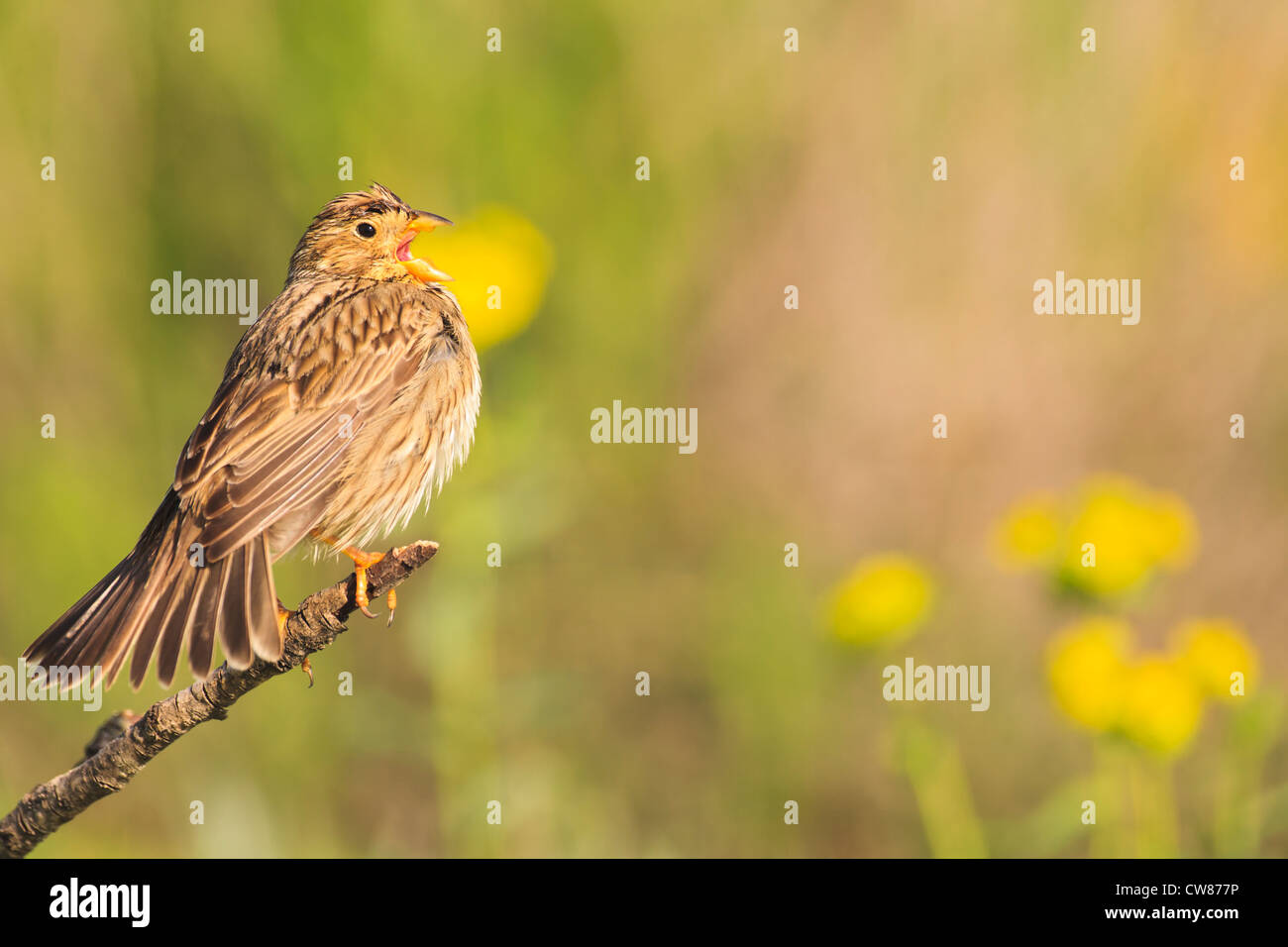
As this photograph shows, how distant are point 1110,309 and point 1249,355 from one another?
27.1 inches

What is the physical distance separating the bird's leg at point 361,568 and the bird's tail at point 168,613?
185 mm

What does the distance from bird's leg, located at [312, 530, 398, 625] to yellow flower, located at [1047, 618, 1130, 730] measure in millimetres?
1895

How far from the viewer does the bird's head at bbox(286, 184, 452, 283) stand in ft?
14.2

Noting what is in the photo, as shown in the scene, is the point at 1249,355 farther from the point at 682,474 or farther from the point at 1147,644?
the point at 682,474

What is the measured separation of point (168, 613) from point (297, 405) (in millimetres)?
748

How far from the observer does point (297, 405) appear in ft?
11.8

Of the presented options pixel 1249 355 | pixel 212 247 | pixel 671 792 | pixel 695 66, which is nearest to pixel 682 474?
pixel 671 792
